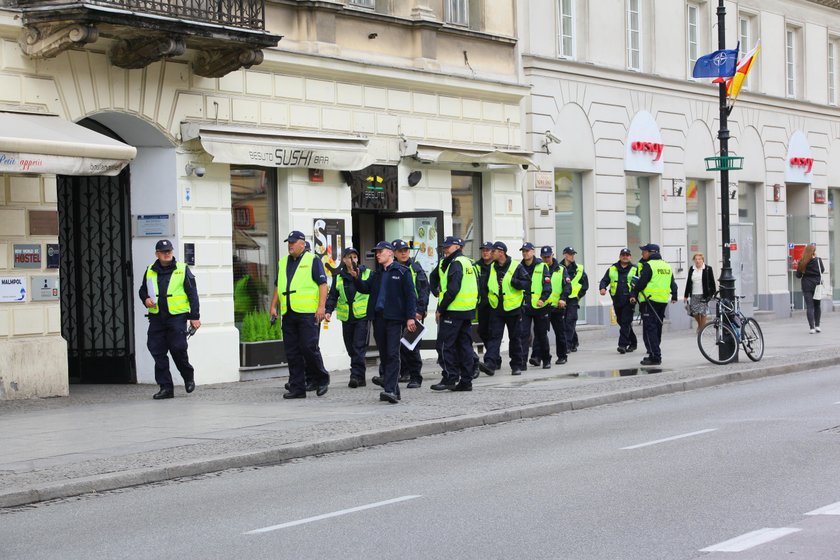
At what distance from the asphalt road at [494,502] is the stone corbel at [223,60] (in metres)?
7.52

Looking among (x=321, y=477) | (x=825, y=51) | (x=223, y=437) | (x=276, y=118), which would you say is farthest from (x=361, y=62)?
(x=825, y=51)

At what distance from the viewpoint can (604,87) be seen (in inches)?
1149

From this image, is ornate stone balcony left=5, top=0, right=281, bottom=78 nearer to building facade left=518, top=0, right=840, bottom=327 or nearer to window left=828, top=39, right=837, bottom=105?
building facade left=518, top=0, right=840, bottom=327

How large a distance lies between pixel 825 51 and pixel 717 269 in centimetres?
871

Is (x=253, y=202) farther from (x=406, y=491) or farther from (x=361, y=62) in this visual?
(x=406, y=491)

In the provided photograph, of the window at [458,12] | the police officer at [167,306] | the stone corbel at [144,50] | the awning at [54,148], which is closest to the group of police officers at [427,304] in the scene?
the police officer at [167,306]

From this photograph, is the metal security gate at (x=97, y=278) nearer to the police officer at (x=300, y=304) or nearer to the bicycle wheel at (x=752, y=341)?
the police officer at (x=300, y=304)

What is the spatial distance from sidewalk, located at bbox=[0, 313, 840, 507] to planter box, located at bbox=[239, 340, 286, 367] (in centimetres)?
49

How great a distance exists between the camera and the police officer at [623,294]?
78.7 feet

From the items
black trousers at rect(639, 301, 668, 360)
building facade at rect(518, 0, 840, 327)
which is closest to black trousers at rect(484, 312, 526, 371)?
black trousers at rect(639, 301, 668, 360)

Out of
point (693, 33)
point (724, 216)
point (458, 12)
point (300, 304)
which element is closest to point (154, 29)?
point (300, 304)

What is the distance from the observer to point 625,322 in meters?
24.0

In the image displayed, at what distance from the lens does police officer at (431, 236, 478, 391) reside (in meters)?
17.4

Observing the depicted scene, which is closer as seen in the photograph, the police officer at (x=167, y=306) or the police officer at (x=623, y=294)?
the police officer at (x=167, y=306)
